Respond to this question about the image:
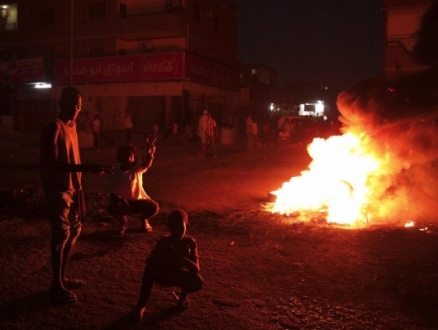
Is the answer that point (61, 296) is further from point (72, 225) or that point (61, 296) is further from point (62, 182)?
point (62, 182)

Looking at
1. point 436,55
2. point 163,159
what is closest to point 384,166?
point 436,55

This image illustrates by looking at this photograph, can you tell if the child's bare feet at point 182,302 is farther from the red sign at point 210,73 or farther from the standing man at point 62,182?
the red sign at point 210,73

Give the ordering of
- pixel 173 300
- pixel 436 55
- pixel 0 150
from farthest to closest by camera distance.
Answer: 1. pixel 0 150
2. pixel 436 55
3. pixel 173 300

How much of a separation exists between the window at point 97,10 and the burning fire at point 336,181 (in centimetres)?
2390

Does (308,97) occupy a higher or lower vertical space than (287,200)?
higher

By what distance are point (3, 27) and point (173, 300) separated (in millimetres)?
35697

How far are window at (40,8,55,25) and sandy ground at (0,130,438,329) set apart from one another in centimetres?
2551

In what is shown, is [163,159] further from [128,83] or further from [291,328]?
[291,328]

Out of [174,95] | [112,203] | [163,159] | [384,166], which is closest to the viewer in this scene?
[112,203]

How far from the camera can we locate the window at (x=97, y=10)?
28672mm

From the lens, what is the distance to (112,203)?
609cm

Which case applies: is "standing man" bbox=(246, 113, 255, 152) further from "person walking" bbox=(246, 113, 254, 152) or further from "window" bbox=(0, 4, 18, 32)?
"window" bbox=(0, 4, 18, 32)

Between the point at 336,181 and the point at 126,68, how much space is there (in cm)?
1904

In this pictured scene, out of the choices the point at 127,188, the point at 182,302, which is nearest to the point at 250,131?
the point at 127,188
